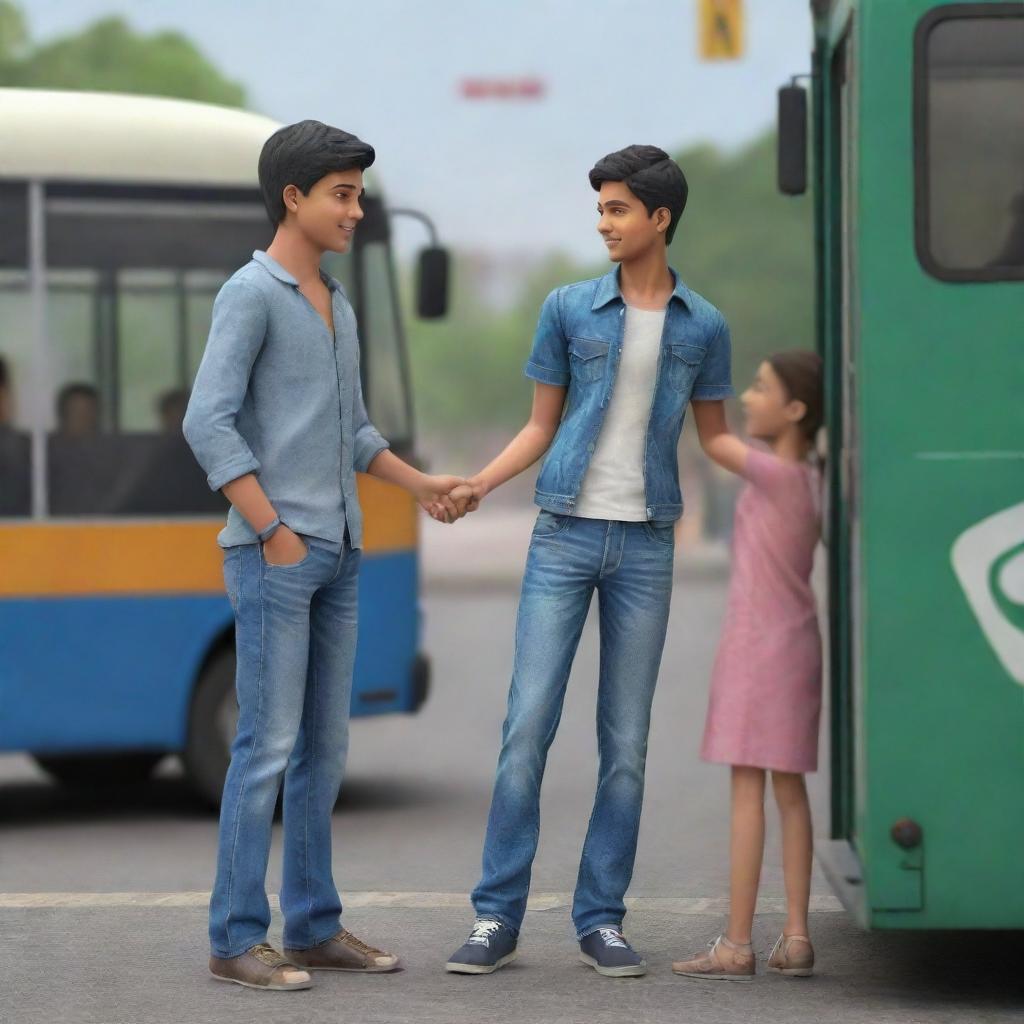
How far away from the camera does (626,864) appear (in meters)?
5.97

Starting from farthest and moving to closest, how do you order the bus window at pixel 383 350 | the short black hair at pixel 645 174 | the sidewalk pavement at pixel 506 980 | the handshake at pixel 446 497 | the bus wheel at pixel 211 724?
the bus window at pixel 383 350
the bus wheel at pixel 211 724
the handshake at pixel 446 497
the short black hair at pixel 645 174
the sidewalk pavement at pixel 506 980

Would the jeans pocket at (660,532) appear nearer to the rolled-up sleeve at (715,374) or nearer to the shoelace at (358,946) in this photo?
the rolled-up sleeve at (715,374)

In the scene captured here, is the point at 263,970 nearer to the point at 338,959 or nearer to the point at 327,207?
the point at 338,959

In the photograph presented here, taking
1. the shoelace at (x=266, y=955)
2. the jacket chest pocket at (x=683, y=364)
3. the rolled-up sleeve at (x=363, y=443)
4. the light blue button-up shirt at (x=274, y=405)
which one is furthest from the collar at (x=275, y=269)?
the shoelace at (x=266, y=955)

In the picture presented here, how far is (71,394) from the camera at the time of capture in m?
9.34

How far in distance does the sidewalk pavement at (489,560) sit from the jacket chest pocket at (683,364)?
1457 cm

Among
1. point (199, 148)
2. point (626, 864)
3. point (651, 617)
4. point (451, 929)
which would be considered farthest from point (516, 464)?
point (199, 148)

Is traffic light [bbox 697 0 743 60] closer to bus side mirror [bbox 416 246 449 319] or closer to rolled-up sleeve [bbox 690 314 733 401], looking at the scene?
bus side mirror [bbox 416 246 449 319]

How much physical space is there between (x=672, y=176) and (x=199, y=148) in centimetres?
409

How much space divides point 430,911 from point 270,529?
181 cm

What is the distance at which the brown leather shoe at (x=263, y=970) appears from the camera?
5.72 metres

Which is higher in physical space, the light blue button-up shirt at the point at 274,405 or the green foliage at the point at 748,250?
the green foliage at the point at 748,250

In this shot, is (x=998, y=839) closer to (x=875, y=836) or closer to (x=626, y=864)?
(x=875, y=836)

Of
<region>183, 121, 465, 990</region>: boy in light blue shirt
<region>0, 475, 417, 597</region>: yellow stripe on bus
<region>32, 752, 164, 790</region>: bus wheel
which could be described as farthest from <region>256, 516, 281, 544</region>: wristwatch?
<region>32, 752, 164, 790</region>: bus wheel
